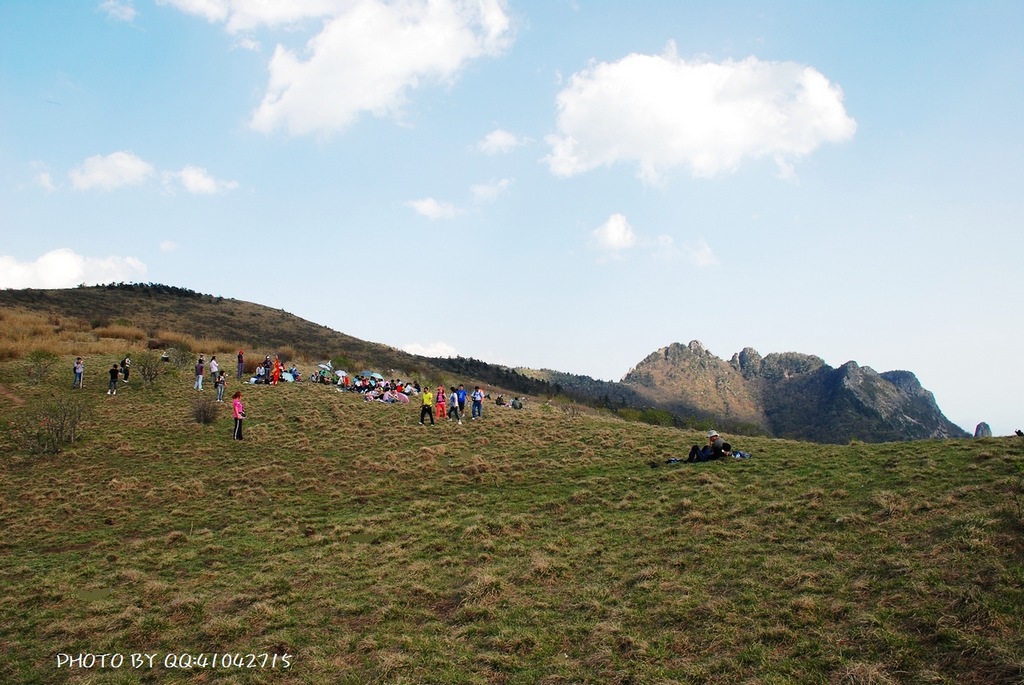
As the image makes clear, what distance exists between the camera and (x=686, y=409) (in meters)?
169

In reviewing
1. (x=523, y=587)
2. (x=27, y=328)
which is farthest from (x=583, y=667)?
(x=27, y=328)

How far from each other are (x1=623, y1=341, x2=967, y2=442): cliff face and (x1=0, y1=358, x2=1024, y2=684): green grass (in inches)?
5310

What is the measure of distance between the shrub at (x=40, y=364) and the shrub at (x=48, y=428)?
7.50 m

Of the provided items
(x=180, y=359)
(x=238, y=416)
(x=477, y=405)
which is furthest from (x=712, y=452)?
(x=180, y=359)

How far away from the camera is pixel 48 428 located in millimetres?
21125

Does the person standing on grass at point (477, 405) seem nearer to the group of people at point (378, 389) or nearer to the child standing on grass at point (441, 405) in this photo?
the child standing on grass at point (441, 405)

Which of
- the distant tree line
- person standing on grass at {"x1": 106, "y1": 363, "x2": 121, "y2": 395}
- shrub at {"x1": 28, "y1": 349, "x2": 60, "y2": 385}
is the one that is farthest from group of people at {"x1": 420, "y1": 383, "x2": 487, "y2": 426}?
the distant tree line

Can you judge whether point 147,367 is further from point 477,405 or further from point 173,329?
point 173,329

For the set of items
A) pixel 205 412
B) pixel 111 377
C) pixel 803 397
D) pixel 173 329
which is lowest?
pixel 205 412

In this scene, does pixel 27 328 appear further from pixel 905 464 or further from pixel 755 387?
pixel 755 387

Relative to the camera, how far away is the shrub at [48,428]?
67.1ft

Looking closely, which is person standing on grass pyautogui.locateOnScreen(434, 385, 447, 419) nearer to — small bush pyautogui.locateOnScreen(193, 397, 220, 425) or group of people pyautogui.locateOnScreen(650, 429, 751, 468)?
small bush pyautogui.locateOnScreen(193, 397, 220, 425)

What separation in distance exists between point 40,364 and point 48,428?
11.9 metres

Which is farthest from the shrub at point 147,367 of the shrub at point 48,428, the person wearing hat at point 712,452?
the person wearing hat at point 712,452
